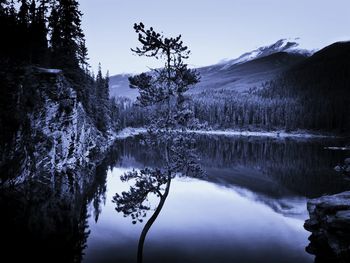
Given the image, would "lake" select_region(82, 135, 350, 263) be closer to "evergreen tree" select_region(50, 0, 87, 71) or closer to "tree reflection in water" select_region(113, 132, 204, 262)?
"tree reflection in water" select_region(113, 132, 204, 262)

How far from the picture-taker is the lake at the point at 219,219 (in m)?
18.5

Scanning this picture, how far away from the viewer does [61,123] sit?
3312cm

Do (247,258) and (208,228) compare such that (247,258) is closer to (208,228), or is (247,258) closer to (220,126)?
(208,228)

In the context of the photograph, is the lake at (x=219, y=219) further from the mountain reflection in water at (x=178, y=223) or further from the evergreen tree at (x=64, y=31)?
the evergreen tree at (x=64, y=31)

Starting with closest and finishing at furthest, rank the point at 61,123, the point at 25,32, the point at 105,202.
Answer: the point at 105,202, the point at 61,123, the point at 25,32

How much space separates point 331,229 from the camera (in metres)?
18.0

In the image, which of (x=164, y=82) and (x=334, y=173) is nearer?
(x=164, y=82)

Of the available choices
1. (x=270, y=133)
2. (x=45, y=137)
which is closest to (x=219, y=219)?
(x=45, y=137)

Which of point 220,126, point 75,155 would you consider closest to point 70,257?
point 75,155

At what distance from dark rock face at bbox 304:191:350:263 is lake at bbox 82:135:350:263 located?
870 mm

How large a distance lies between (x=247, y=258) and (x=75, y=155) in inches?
1099

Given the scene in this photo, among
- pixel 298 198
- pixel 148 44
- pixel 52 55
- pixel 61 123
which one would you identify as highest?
pixel 52 55

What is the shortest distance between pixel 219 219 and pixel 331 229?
386 inches

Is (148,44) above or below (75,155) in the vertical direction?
above
